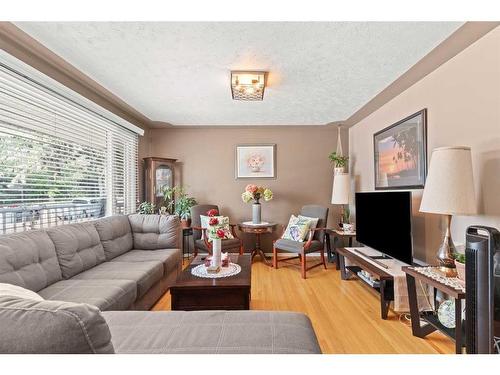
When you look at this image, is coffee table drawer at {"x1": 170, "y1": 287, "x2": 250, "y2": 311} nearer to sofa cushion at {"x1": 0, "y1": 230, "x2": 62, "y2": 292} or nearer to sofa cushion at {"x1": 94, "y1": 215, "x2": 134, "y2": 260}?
sofa cushion at {"x1": 0, "y1": 230, "x2": 62, "y2": 292}

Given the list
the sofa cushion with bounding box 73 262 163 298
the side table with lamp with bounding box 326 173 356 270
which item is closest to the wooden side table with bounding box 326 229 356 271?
the side table with lamp with bounding box 326 173 356 270

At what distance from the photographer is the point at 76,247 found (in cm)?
220

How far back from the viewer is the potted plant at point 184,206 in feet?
13.2

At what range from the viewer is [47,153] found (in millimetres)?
2242

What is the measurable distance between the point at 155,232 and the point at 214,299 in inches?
60.0

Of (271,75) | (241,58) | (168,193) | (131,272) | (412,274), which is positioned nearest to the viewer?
(412,274)

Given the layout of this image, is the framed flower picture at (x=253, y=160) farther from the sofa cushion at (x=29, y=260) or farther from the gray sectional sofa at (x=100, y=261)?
the sofa cushion at (x=29, y=260)

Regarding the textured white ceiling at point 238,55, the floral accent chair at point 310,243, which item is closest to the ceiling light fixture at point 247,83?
the textured white ceiling at point 238,55

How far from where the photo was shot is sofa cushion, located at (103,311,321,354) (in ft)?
3.53

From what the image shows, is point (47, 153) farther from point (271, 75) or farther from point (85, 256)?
point (271, 75)

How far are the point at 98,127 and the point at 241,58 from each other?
206cm

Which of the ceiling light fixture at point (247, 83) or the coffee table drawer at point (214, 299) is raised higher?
the ceiling light fixture at point (247, 83)

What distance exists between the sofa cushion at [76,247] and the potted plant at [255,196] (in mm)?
2130
